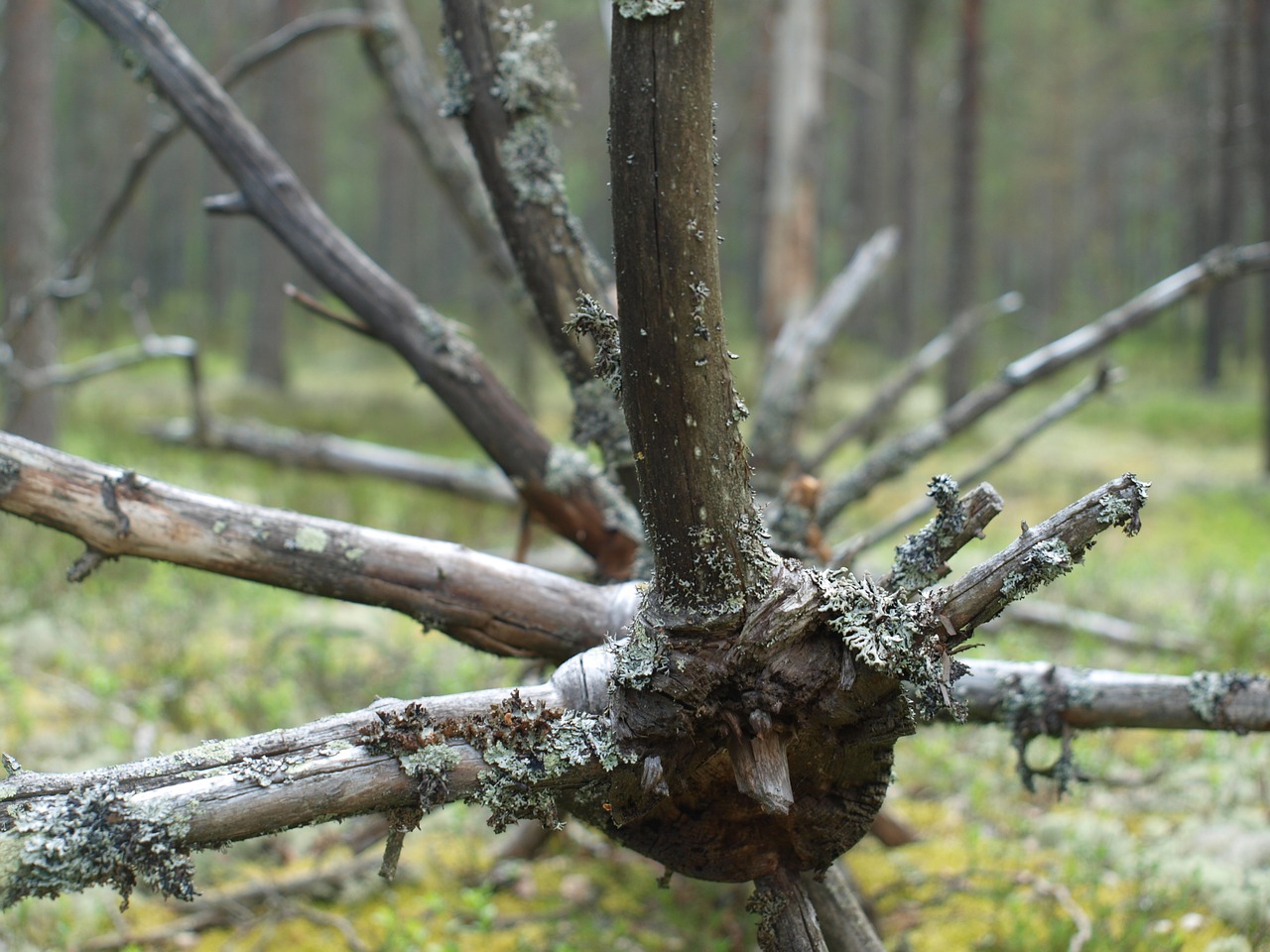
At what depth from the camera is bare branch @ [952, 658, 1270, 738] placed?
2387mm

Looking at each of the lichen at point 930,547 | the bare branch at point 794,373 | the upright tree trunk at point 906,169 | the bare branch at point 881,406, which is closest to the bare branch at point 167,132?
the bare branch at point 794,373

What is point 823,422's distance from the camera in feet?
39.3

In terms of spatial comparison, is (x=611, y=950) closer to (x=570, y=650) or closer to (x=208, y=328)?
(x=570, y=650)

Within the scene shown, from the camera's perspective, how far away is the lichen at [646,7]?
1.27 m

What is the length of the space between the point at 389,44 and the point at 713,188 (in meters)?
2.97

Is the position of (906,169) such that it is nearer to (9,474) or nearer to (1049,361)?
(1049,361)

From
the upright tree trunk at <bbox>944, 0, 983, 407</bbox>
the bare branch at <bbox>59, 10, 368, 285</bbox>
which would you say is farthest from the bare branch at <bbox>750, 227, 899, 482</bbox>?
the upright tree trunk at <bbox>944, 0, 983, 407</bbox>

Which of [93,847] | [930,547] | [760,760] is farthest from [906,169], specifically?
[93,847]

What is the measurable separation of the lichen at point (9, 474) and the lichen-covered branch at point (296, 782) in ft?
2.48

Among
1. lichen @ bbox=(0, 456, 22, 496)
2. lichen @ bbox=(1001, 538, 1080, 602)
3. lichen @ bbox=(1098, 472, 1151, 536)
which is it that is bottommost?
lichen @ bbox=(1001, 538, 1080, 602)

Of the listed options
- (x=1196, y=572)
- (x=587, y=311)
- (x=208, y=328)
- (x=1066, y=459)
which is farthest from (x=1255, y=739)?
(x=208, y=328)

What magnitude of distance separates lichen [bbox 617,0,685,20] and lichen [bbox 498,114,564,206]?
1.39m

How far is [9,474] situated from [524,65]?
166 centimetres

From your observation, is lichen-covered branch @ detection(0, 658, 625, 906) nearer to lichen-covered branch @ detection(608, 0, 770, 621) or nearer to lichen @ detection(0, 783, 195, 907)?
lichen @ detection(0, 783, 195, 907)
